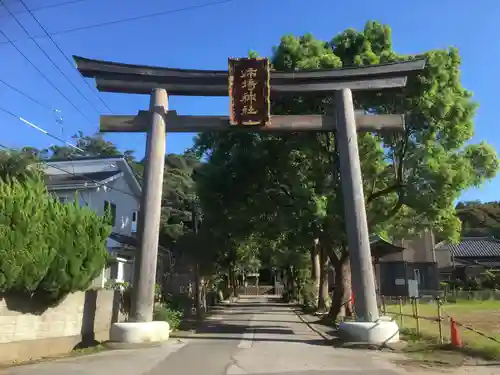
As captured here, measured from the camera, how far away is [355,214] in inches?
576

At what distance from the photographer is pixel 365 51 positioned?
62.4 feet

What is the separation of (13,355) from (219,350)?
468 cm

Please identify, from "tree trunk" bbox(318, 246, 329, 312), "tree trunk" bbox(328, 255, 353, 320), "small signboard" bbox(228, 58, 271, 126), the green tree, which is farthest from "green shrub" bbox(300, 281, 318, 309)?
"small signboard" bbox(228, 58, 271, 126)

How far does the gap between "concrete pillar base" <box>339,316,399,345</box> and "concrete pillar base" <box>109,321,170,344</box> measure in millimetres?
5274

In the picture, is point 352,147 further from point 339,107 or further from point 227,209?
point 227,209

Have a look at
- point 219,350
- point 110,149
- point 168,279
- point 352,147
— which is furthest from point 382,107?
point 110,149

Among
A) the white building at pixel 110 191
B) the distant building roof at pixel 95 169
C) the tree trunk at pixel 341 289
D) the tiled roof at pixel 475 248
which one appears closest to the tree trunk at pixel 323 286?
the tree trunk at pixel 341 289

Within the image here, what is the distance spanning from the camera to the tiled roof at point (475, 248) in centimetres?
5369

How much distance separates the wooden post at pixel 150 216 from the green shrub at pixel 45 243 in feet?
5.34

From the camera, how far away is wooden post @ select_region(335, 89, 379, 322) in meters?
13.9

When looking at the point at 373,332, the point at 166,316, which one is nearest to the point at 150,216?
the point at 166,316

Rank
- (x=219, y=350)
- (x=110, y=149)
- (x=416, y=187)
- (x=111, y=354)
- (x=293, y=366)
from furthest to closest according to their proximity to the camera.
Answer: (x=110, y=149) < (x=416, y=187) < (x=219, y=350) < (x=111, y=354) < (x=293, y=366)

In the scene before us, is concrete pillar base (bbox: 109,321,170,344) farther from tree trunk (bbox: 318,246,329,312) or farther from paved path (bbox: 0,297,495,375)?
tree trunk (bbox: 318,246,329,312)

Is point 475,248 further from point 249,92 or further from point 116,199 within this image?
point 249,92
